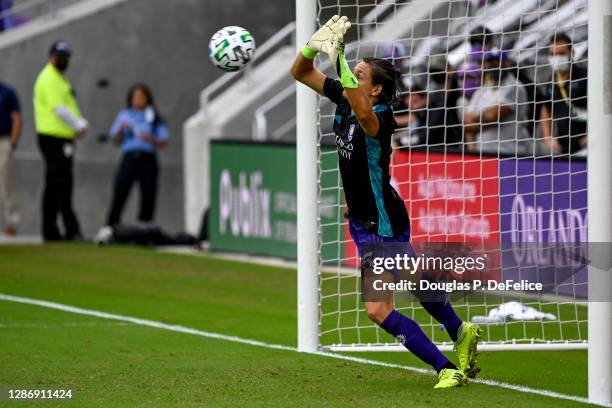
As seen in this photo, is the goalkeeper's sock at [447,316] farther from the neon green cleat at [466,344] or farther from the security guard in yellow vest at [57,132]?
the security guard in yellow vest at [57,132]

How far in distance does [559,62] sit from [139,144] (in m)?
7.81

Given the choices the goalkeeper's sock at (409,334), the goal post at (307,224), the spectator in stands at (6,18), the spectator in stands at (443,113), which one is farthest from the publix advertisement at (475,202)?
the spectator in stands at (6,18)

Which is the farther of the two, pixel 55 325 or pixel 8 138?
pixel 8 138

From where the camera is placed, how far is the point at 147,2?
71.3 feet

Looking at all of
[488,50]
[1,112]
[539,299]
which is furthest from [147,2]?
[539,299]

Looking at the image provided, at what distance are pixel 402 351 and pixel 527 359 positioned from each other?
0.86 meters

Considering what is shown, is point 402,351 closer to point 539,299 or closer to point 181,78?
point 539,299

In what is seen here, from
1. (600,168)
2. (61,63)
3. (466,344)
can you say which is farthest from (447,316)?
(61,63)

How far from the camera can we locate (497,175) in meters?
12.2

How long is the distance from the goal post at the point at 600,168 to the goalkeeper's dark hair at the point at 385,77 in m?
1.14

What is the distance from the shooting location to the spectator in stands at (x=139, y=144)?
17.7 metres

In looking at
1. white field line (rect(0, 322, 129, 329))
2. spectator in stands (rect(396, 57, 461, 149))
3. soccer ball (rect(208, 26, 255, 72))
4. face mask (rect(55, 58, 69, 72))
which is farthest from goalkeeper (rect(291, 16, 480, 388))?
face mask (rect(55, 58, 69, 72))

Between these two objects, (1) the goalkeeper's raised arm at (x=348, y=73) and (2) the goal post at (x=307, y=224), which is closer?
(1) the goalkeeper's raised arm at (x=348, y=73)

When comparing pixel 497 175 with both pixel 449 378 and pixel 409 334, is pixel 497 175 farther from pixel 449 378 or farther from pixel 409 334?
pixel 409 334
